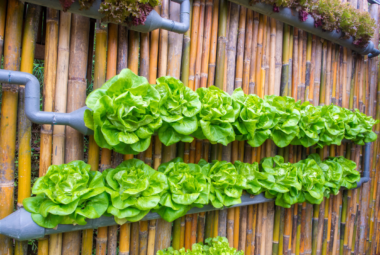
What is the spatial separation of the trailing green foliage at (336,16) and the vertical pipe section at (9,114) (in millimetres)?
1331

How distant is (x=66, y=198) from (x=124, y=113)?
41 cm

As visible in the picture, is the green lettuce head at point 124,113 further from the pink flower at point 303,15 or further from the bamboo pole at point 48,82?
the pink flower at point 303,15

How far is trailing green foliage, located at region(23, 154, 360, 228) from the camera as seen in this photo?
95 cm

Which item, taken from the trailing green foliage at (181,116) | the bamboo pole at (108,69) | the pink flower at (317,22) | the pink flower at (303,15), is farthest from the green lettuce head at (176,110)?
the pink flower at (317,22)

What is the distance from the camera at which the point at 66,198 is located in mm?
918

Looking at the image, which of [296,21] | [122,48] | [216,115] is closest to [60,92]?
[122,48]

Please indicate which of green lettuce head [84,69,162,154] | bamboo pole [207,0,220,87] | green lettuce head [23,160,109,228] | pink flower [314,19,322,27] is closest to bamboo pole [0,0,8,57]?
green lettuce head [84,69,162,154]

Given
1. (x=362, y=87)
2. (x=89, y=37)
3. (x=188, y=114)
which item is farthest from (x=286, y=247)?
(x=89, y=37)

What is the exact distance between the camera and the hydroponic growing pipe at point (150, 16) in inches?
39.6

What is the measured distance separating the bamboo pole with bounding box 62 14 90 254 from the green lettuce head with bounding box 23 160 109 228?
15 centimetres

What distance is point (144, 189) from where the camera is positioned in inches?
40.2

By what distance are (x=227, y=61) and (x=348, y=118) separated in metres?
1.07

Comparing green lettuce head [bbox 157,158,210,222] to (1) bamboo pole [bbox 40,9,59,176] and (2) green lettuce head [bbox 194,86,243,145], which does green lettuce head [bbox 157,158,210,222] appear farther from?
(1) bamboo pole [bbox 40,9,59,176]

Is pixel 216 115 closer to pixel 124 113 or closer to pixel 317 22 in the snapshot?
pixel 124 113
